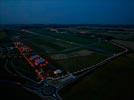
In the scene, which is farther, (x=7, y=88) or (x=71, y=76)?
(x=71, y=76)

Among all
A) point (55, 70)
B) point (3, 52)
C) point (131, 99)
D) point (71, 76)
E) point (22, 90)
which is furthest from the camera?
point (3, 52)

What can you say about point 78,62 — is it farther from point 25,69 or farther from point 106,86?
point 106,86

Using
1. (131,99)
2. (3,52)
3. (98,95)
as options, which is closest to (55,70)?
(98,95)

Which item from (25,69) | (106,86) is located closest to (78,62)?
(25,69)

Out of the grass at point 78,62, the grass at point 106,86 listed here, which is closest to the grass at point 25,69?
the grass at point 78,62

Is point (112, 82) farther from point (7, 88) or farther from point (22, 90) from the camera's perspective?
point (7, 88)

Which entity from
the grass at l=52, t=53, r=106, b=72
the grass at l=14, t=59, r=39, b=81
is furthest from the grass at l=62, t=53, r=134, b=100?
the grass at l=14, t=59, r=39, b=81

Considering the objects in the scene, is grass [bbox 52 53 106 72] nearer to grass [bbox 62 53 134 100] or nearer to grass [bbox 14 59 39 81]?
grass [bbox 62 53 134 100]

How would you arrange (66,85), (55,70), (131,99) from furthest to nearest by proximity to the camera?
(55,70) → (66,85) → (131,99)
